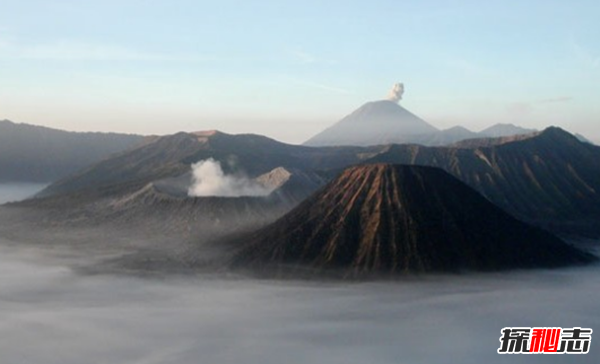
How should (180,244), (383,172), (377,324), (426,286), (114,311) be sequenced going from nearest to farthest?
1. (377,324)
2. (114,311)
3. (426,286)
4. (383,172)
5. (180,244)

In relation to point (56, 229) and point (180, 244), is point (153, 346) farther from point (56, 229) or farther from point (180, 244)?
point (56, 229)

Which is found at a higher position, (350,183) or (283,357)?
(350,183)

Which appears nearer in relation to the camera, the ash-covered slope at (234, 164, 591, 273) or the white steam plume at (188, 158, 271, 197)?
the ash-covered slope at (234, 164, 591, 273)

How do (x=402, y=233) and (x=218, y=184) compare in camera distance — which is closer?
(x=402, y=233)

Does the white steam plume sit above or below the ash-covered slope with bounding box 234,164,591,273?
above

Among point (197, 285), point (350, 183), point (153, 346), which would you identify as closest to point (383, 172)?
point (350, 183)
